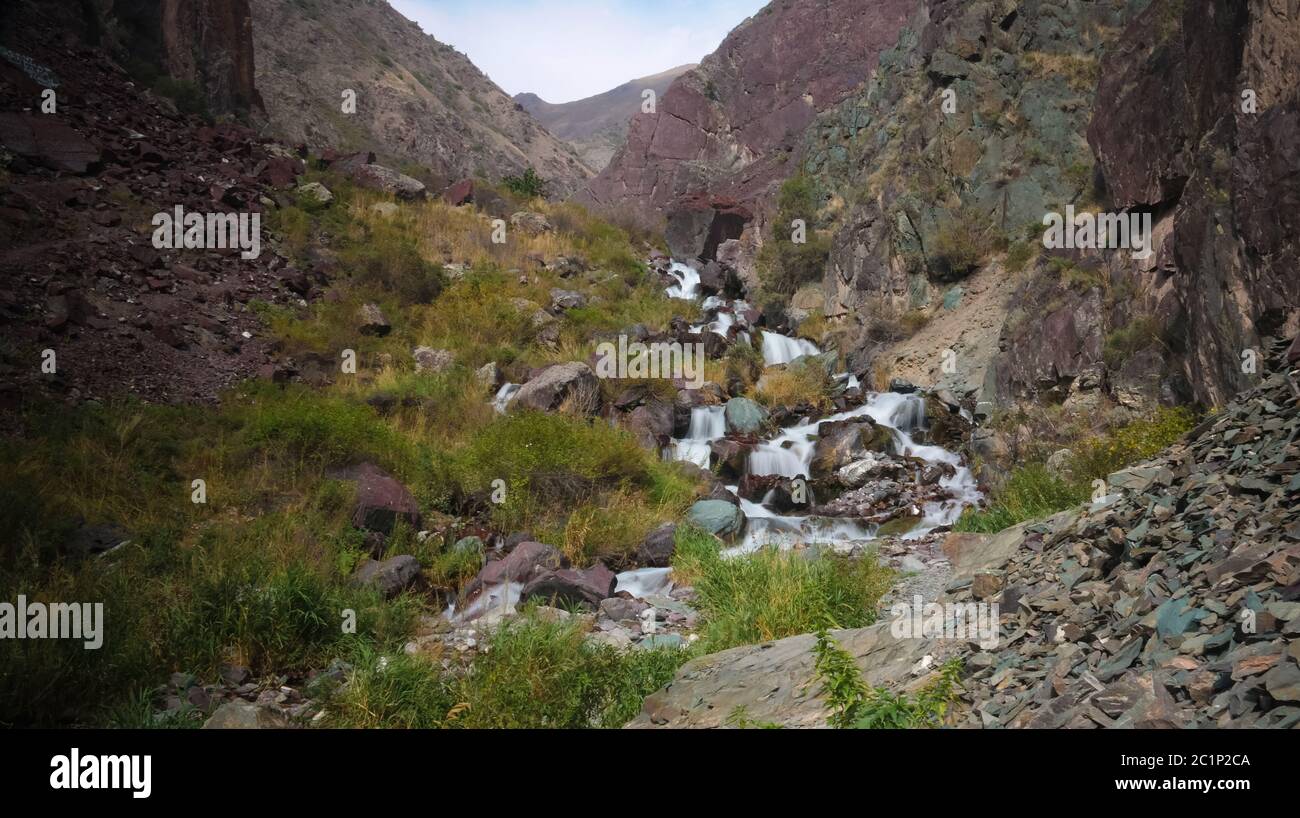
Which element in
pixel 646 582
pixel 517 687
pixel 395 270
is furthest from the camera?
pixel 395 270

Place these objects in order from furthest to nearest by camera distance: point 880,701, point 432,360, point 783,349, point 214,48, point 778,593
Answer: point 214,48 < point 783,349 < point 432,360 < point 778,593 < point 880,701

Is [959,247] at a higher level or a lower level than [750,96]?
lower

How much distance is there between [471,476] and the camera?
9383 millimetres

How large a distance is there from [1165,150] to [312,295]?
1477 cm

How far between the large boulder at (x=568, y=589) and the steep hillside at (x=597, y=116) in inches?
2783

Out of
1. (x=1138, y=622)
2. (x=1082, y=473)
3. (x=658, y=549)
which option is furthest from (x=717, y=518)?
(x=1138, y=622)

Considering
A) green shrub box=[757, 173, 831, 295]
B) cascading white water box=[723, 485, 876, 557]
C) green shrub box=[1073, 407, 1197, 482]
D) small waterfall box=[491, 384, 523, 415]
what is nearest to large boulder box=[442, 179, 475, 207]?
green shrub box=[757, 173, 831, 295]

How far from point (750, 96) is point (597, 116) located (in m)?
70.4

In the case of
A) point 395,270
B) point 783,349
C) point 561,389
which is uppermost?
point 395,270

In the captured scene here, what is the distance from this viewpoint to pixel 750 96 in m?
35.5

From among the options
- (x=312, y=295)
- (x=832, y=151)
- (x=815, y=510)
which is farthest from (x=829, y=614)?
(x=832, y=151)

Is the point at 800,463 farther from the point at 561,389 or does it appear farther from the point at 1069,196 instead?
the point at 1069,196

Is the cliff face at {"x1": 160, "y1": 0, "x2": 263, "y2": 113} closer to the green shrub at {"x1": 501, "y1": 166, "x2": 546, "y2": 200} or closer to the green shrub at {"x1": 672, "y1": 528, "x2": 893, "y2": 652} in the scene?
the green shrub at {"x1": 501, "y1": 166, "x2": 546, "y2": 200}
